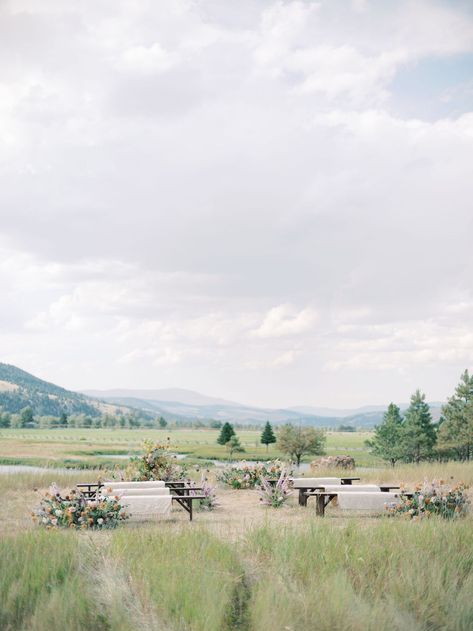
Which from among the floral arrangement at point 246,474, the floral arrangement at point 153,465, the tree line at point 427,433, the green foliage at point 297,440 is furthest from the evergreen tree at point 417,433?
the floral arrangement at point 153,465

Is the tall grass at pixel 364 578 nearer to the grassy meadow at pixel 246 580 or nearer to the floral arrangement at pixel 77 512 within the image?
the grassy meadow at pixel 246 580

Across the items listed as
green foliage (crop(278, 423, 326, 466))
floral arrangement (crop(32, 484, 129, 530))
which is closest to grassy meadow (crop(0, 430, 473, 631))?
floral arrangement (crop(32, 484, 129, 530))

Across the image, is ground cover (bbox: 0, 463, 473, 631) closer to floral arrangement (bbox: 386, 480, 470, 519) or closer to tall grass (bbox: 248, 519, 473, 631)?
tall grass (bbox: 248, 519, 473, 631)

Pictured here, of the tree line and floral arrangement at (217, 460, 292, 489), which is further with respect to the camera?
the tree line

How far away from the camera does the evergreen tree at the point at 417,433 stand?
36.4 metres

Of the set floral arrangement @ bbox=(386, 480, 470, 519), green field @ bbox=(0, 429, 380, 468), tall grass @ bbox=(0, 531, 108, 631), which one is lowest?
green field @ bbox=(0, 429, 380, 468)

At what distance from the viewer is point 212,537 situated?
24.5 ft

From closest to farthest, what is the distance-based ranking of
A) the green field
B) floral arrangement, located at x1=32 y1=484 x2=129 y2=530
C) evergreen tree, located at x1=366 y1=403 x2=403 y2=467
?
floral arrangement, located at x1=32 y1=484 x2=129 y2=530, evergreen tree, located at x1=366 y1=403 x2=403 y2=467, the green field

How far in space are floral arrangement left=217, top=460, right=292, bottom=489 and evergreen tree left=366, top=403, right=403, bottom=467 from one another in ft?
74.3

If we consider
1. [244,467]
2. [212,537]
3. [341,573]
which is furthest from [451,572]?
[244,467]

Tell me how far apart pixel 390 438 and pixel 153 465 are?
2671cm

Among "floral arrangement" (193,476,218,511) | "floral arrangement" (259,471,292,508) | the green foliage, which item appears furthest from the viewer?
the green foliage

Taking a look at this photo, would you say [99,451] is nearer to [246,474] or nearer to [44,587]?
[246,474]

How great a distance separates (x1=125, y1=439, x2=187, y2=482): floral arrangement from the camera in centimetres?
1480
